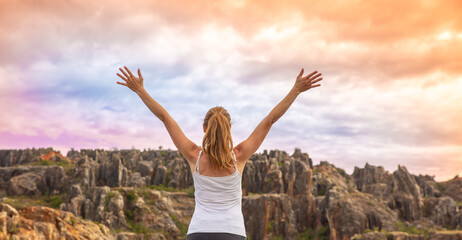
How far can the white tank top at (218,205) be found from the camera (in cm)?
325

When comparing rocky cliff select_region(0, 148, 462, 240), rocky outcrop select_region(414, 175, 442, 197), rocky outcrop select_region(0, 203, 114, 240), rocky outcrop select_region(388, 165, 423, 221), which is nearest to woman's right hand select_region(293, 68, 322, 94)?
rocky outcrop select_region(0, 203, 114, 240)

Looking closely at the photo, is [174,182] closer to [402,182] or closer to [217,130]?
[402,182]

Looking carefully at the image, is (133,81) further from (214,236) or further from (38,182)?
(38,182)

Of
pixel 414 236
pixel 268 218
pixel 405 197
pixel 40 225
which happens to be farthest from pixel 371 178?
pixel 40 225

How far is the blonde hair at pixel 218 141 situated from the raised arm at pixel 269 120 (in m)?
0.21

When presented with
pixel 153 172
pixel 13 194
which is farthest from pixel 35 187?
pixel 153 172

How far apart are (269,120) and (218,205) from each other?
0.88 meters

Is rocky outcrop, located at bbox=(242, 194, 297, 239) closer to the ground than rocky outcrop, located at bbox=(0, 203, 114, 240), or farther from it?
closer to the ground

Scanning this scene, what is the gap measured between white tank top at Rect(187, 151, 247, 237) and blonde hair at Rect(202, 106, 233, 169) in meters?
0.10

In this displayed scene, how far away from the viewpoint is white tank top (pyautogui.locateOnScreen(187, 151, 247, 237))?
325 cm

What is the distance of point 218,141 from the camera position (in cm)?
335

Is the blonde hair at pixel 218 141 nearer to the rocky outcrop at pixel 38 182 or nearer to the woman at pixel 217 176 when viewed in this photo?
the woman at pixel 217 176

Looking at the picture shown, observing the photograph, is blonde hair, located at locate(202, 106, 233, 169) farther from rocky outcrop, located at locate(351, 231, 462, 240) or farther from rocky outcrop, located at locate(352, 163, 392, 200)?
rocky outcrop, located at locate(352, 163, 392, 200)

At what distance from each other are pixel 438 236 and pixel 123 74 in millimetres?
53854
